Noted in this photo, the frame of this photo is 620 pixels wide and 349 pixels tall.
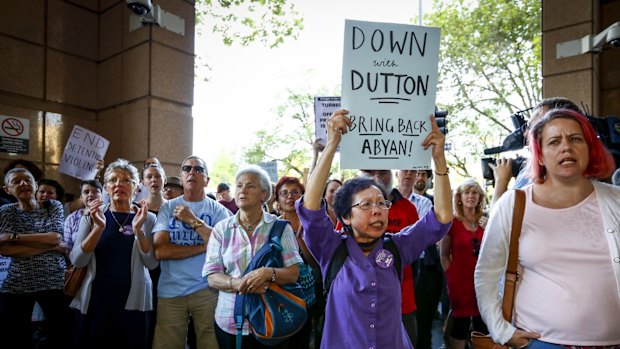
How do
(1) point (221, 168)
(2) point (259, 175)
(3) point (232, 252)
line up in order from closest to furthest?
(3) point (232, 252) → (2) point (259, 175) → (1) point (221, 168)

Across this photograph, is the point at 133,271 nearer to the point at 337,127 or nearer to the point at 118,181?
the point at 118,181

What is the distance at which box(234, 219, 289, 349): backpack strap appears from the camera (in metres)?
2.88

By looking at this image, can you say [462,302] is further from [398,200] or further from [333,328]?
[333,328]

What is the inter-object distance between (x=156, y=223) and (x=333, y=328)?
2.03 meters

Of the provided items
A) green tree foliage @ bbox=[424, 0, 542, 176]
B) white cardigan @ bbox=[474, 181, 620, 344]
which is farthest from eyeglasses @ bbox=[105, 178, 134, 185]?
green tree foliage @ bbox=[424, 0, 542, 176]

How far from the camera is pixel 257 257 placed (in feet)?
9.94

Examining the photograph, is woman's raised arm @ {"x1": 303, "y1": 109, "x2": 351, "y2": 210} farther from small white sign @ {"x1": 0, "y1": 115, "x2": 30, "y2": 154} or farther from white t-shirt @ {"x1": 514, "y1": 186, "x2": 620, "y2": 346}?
small white sign @ {"x1": 0, "y1": 115, "x2": 30, "y2": 154}

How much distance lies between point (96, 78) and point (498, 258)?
7.04 meters

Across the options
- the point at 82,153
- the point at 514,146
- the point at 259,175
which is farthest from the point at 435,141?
the point at 82,153

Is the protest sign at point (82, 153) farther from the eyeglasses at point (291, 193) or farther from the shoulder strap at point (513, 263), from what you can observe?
the shoulder strap at point (513, 263)

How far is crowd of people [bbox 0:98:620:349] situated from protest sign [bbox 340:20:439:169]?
121 mm

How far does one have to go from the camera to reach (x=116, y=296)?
368 cm

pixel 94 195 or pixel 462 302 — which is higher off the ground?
pixel 94 195

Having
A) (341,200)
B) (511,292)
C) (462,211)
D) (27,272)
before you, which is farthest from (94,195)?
(511,292)
